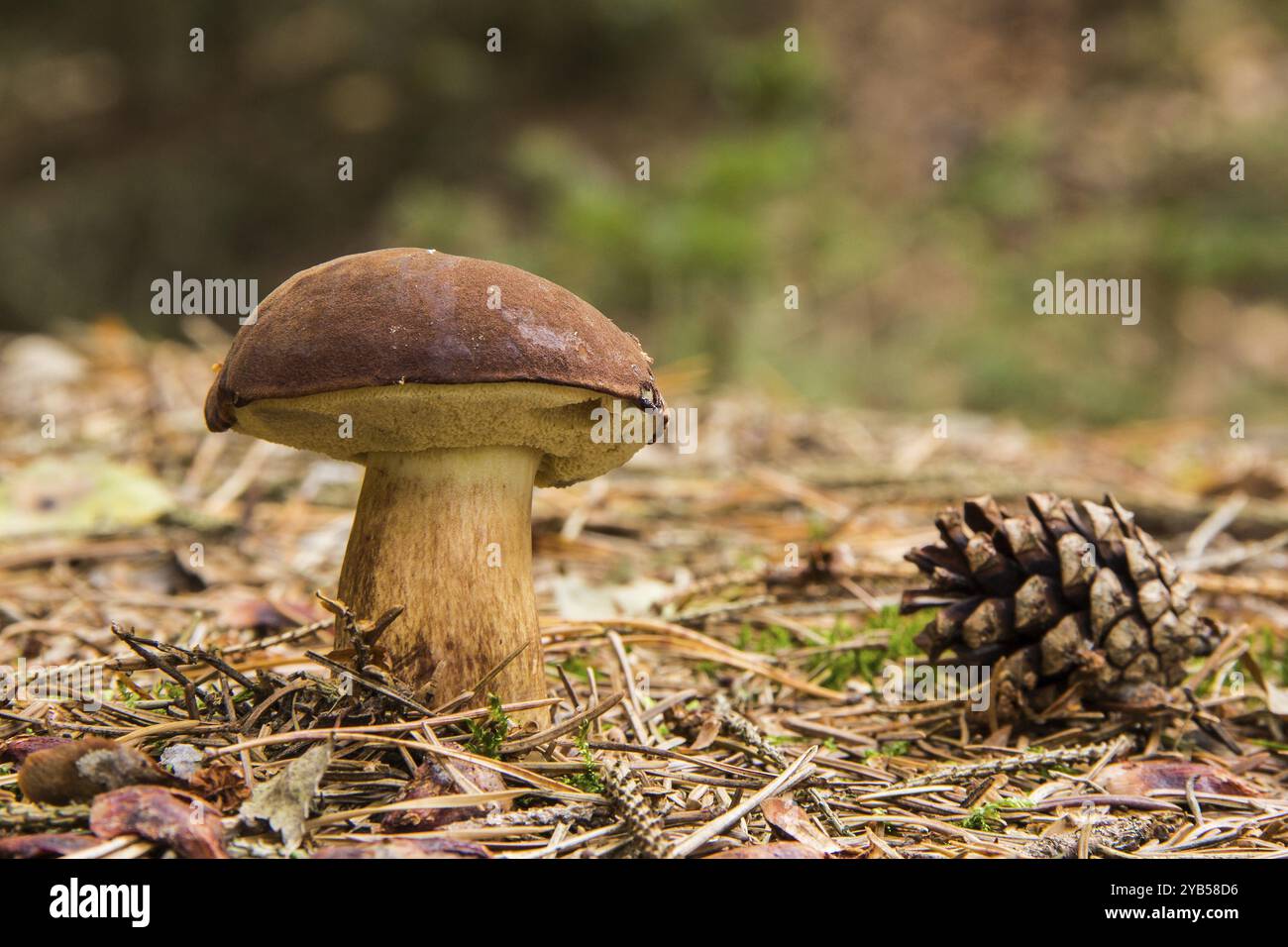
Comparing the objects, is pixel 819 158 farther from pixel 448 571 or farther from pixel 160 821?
pixel 160 821

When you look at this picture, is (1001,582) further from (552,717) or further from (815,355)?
(815,355)

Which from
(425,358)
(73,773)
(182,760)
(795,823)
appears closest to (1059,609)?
(795,823)

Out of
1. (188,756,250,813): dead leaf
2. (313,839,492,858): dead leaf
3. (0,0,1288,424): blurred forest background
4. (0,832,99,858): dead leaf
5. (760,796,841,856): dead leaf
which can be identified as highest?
(0,0,1288,424): blurred forest background

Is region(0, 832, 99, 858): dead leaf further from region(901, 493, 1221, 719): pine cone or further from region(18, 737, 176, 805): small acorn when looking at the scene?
region(901, 493, 1221, 719): pine cone

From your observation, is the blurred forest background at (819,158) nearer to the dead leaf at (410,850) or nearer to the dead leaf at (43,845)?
the dead leaf at (410,850)

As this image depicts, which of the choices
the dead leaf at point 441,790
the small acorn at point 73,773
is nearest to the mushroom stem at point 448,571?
the dead leaf at point 441,790

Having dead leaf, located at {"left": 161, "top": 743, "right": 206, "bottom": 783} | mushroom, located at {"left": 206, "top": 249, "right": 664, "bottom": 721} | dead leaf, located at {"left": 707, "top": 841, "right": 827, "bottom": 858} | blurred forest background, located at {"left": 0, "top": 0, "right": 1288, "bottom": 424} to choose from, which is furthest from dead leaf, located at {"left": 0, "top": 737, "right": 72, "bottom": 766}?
blurred forest background, located at {"left": 0, "top": 0, "right": 1288, "bottom": 424}
